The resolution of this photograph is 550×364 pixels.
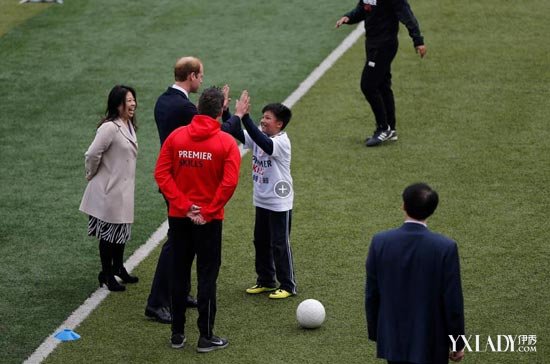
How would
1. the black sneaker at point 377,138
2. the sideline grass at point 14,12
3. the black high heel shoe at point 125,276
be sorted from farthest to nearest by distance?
the sideline grass at point 14,12 → the black sneaker at point 377,138 → the black high heel shoe at point 125,276

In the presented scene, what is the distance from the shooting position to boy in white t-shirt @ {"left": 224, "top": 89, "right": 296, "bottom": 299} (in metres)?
9.41

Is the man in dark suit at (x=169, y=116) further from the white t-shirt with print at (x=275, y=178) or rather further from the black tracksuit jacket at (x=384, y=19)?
the black tracksuit jacket at (x=384, y=19)

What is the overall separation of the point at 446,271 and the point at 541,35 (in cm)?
1247

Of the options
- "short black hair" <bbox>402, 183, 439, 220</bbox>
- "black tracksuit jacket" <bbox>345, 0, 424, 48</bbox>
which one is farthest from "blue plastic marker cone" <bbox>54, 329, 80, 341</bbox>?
"black tracksuit jacket" <bbox>345, 0, 424, 48</bbox>

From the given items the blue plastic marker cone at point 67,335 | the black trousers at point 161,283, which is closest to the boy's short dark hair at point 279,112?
the black trousers at point 161,283

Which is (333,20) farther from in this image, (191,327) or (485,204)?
(191,327)

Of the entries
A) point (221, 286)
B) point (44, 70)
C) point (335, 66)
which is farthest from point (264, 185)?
point (44, 70)

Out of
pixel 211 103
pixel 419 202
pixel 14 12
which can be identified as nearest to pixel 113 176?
pixel 211 103

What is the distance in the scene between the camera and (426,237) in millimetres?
6531

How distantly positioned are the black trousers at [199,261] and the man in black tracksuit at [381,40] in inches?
225

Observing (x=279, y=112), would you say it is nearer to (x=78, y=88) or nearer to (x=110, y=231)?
(x=110, y=231)

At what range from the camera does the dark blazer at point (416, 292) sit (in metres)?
6.52

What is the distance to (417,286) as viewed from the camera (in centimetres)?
657

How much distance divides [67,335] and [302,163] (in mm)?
5344
